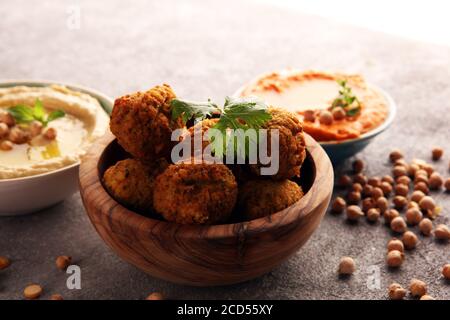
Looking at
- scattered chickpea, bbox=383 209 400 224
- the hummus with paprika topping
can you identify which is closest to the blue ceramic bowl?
the hummus with paprika topping

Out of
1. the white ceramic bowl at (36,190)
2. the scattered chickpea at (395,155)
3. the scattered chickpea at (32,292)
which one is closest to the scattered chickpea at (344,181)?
the scattered chickpea at (395,155)

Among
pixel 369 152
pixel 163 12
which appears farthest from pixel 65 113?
pixel 163 12

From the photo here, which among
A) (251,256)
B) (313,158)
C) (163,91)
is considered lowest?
(251,256)

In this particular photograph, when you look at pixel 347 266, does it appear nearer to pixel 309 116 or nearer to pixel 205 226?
pixel 205 226

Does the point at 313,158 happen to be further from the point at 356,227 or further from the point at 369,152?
the point at 369,152

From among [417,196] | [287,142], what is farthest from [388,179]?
[287,142]
